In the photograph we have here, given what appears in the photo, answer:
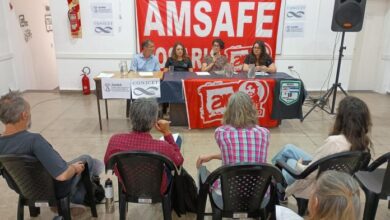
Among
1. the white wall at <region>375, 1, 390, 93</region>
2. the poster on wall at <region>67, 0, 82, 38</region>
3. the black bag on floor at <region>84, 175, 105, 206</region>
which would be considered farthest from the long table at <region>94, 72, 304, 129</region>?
the white wall at <region>375, 1, 390, 93</region>

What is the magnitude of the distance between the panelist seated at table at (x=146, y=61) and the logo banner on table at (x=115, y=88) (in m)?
0.84

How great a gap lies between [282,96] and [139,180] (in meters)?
2.52

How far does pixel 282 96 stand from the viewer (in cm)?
383

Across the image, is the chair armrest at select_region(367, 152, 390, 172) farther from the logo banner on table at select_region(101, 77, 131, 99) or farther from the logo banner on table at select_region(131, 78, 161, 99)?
the logo banner on table at select_region(101, 77, 131, 99)

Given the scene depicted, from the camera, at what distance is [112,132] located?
3.93 metres

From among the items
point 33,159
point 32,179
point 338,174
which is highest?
point 338,174

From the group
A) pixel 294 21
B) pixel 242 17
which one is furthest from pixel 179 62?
pixel 294 21

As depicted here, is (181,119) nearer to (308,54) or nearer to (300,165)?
(300,165)

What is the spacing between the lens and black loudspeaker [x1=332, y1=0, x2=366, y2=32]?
14.0 ft

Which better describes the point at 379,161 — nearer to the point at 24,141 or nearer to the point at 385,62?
the point at 24,141

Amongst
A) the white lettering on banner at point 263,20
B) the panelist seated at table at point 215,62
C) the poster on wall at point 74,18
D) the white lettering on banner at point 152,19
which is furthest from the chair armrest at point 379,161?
the poster on wall at point 74,18

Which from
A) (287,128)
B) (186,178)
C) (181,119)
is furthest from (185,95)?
(186,178)

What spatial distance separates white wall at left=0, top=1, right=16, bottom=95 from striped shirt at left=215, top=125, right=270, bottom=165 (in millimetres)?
4882

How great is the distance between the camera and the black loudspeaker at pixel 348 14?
426 cm
